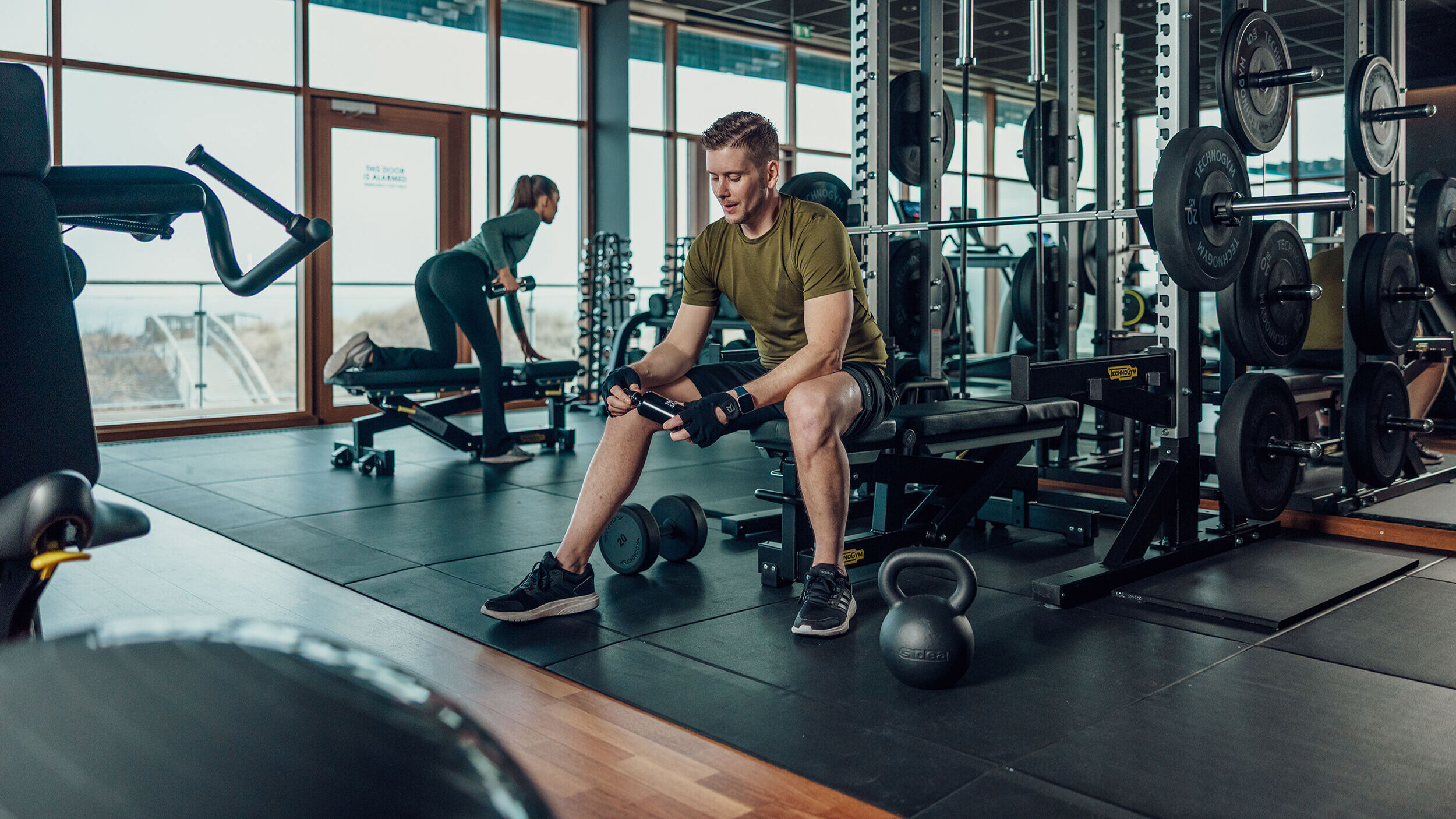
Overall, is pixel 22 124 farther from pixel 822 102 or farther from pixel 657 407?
pixel 822 102

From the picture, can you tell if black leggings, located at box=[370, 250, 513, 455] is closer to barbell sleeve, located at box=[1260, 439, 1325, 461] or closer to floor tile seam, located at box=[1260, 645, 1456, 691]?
barbell sleeve, located at box=[1260, 439, 1325, 461]

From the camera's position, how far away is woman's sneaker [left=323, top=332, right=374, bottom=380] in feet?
14.4

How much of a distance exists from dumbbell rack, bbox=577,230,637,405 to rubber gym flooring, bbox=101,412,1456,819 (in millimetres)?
3768

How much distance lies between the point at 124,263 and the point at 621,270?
2887 mm

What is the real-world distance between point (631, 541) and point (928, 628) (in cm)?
105

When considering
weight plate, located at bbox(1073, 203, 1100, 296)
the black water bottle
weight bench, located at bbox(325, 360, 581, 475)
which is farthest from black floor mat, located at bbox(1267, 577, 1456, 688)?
weight bench, located at bbox(325, 360, 581, 475)

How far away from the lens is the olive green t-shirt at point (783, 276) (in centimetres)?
237

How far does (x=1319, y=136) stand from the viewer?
34.4ft

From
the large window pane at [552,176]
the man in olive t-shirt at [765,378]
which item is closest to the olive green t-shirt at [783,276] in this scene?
the man in olive t-shirt at [765,378]

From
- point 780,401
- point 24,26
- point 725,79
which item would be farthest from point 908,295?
point 725,79

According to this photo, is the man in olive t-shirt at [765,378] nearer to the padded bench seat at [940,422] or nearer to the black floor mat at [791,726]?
the padded bench seat at [940,422]

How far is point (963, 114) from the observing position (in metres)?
3.04

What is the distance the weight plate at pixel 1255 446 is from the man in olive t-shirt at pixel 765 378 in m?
0.93

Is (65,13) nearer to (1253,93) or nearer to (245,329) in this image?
(245,329)
